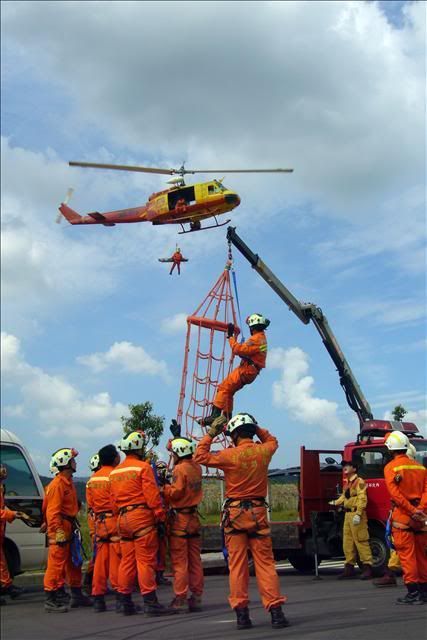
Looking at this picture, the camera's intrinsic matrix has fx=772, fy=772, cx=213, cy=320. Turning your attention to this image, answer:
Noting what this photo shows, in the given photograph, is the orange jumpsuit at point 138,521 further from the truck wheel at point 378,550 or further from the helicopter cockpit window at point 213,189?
the helicopter cockpit window at point 213,189

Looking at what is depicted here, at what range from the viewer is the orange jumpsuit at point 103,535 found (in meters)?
9.38

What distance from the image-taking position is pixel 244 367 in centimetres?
1094

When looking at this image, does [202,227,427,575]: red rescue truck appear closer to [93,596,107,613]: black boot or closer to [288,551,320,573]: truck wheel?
[288,551,320,573]: truck wheel

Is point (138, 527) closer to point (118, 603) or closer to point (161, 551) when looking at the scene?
point (118, 603)

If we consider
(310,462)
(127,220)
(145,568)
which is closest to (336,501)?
(310,462)

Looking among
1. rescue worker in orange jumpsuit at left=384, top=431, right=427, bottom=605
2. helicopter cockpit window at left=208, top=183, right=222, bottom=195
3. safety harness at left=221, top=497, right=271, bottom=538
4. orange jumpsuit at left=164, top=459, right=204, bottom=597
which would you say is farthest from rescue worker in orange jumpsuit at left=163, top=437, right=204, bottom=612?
helicopter cockpit window at left=208, top=183, right=222, bottom=195

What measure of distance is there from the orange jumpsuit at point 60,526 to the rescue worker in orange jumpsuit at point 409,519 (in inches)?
157

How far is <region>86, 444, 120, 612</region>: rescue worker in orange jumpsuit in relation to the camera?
938cm

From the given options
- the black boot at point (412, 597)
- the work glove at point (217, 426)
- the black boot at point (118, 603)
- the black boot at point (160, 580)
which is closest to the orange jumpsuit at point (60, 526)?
the black boot at point (118, 603)

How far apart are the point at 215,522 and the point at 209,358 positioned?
9534 millimetres

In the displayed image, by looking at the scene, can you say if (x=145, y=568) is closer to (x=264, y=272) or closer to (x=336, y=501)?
(x=336, y=501)

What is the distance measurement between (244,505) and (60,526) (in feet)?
9.77

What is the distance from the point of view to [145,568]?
28.2ft

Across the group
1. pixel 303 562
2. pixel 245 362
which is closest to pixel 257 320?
pixel 245 362
